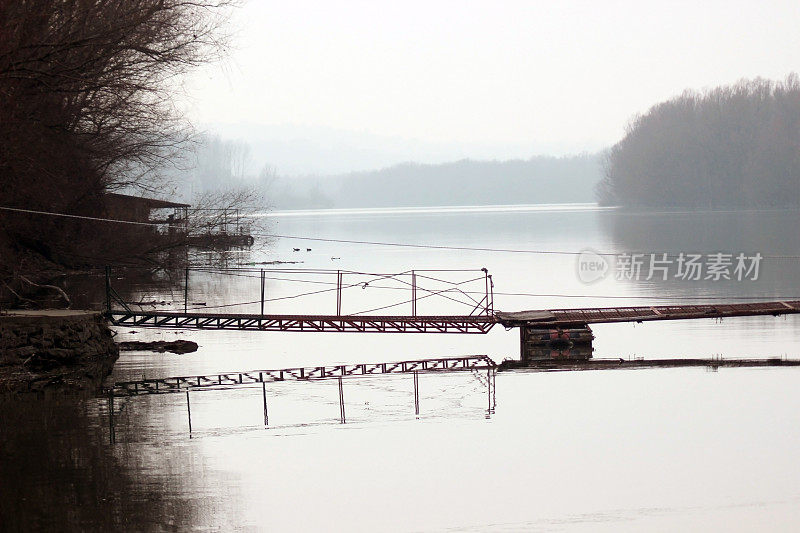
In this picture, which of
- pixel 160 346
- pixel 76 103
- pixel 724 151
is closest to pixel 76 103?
pixel 76 103

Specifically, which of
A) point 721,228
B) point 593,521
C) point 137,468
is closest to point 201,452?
point 137,468

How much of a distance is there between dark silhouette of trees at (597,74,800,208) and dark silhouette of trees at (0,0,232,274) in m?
124

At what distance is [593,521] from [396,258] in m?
58.1

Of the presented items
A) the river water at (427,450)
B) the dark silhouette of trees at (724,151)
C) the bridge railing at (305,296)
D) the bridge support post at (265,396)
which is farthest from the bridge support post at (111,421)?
the dark silhouette of trees at (724,151)

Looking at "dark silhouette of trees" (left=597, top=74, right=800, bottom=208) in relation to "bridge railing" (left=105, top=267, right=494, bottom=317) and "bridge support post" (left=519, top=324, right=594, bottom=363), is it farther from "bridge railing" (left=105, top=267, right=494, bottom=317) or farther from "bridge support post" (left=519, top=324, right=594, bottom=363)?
"bridge support post" (left=519, top=324, right=594, bottom=363)

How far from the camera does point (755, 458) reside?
16047mm

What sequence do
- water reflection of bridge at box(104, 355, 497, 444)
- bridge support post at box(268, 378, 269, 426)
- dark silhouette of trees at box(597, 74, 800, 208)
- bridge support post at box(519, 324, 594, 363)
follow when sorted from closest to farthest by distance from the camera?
bridge support post at box(268, 378, 269, 426)
water reflection of bridge at box(104, 355, 497, 444)
bridge support post at box(519, 324, 594, 363)
dark silhouette of trees at box(597, 74, 800, 208)

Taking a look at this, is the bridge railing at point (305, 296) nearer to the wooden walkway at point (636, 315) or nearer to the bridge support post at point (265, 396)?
the wooden walkway at point (636, 315)

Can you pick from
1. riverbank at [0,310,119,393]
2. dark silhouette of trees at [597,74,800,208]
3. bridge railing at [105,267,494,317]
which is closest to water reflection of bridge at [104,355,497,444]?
riverbank at [0,310,119,393]

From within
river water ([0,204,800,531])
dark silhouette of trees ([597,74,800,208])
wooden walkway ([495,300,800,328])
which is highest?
dark silhouette of trees ([597,74,800,208])

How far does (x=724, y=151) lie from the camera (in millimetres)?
→ 154375

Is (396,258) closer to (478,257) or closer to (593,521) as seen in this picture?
(478,257)

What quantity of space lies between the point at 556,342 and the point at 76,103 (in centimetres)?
1554

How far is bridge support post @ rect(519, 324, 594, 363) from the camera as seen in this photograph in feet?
86.4
